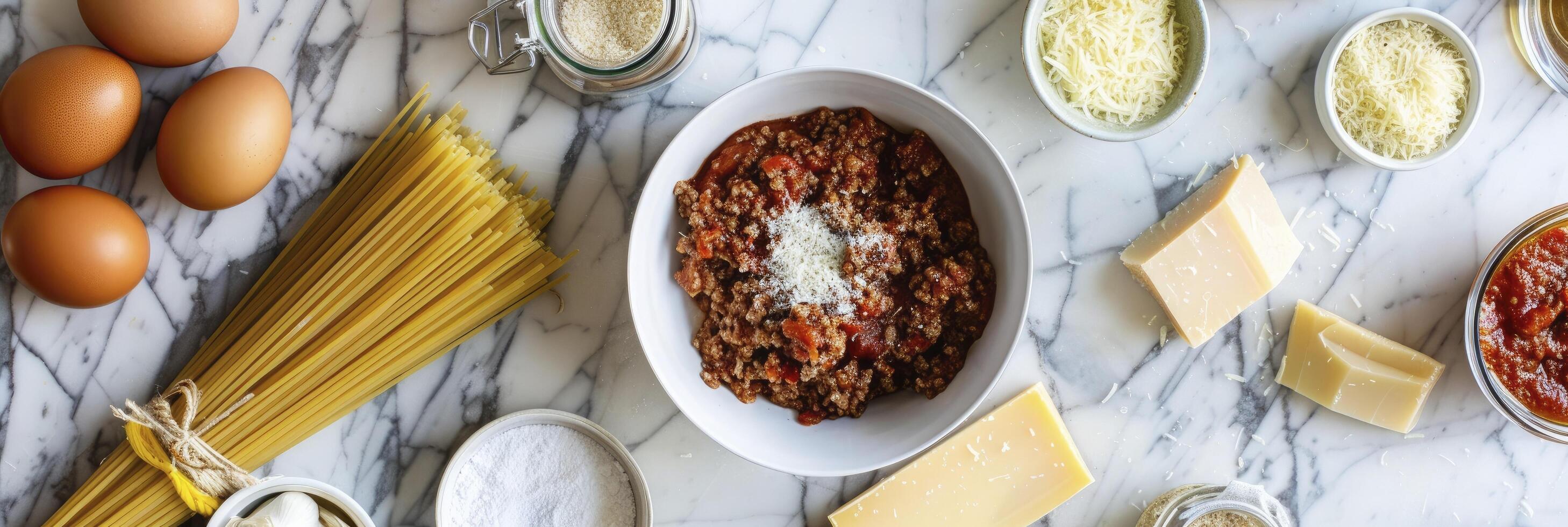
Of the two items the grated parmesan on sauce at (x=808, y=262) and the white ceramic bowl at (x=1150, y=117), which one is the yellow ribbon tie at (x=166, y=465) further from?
the white ceramic bowl at (x=1150, y=117)

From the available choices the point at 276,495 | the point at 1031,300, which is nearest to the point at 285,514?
the point at 276,495

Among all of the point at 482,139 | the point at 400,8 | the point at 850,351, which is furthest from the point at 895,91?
the point at 400,8

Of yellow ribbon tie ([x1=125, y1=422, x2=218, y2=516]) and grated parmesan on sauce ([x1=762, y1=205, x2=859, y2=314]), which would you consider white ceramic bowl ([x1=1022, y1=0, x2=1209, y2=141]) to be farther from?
yellow ribbon tie ([x1=125, y1=422, x2=218, y2=516])

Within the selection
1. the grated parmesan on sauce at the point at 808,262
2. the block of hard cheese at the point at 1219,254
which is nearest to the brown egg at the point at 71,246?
the grated parmesan on sauce at the point at 808,262

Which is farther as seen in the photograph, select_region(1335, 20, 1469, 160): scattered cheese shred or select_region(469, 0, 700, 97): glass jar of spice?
select_region(1335, 20, 1469, 160): scattered cheese shred

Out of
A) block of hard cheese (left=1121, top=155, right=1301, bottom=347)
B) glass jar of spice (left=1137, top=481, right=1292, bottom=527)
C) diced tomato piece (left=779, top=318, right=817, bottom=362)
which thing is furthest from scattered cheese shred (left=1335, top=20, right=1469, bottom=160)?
diced tomato piece (left=779, top=318, right=817, bottom=362)

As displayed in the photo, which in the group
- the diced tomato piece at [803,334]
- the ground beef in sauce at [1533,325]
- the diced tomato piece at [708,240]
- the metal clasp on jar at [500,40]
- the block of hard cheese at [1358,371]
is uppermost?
the metal clasp on jar at [500,40]
